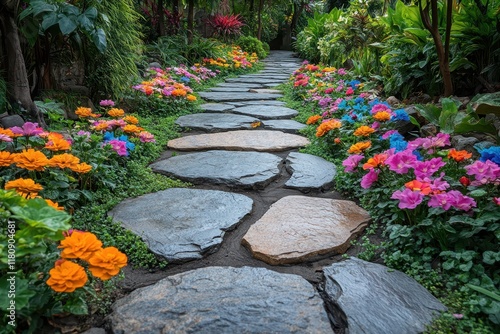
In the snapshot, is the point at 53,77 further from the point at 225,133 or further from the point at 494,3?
the point at 494,3

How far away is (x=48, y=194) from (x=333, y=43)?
606cm

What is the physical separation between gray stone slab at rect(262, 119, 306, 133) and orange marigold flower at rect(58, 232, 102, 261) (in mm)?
2582

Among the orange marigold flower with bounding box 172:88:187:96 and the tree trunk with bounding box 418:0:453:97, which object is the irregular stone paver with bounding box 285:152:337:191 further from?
the orange marigold flower with bounding box 172:88:187:96

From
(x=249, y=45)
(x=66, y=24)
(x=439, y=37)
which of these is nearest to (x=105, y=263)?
(x=66, y=24)

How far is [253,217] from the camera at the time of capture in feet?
6.10

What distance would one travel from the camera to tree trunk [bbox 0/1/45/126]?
8.11 ft

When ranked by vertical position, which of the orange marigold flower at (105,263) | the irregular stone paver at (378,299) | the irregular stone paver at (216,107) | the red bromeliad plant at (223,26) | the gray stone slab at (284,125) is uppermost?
the red bromeliad plant at (223,26)

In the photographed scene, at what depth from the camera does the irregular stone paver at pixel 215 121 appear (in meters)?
3.48

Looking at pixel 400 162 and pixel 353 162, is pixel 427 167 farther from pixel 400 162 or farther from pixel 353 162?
pixel 353 162

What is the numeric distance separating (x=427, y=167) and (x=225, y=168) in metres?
1.17

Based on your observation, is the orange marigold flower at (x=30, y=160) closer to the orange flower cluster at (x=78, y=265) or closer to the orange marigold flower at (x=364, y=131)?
the orange flower cluster at (x=78, y=265)

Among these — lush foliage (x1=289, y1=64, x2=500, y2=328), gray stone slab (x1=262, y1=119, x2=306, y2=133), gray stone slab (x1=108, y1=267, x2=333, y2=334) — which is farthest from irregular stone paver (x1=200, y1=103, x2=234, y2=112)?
gray stone slab (x1=108, y1=267, x2=333, y2=334)

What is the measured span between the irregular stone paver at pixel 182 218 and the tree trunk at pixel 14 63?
1139mm

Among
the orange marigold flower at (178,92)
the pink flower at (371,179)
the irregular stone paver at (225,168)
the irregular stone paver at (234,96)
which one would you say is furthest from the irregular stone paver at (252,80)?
the pink flower at (371,179)
